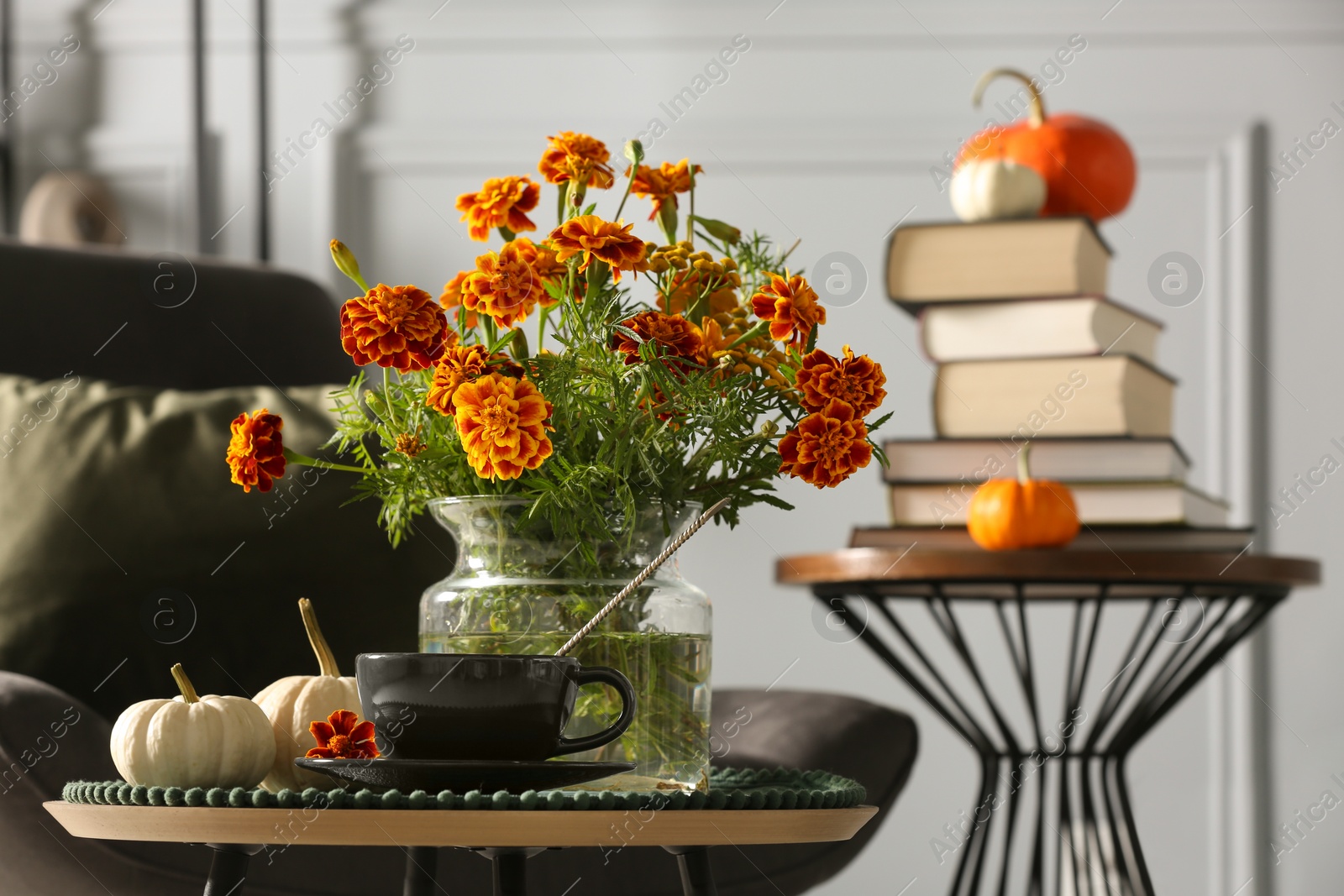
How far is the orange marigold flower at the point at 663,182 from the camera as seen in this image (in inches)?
30.1

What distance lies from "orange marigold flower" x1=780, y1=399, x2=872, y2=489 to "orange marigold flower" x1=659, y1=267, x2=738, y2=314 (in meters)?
0.11

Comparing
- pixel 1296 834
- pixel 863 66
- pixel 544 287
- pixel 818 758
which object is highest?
pixel 863 66

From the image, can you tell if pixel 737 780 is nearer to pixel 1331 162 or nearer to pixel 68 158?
pixel 1331 162

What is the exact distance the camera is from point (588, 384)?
0.70 meters

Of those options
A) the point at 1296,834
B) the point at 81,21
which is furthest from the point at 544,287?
the point at 81,21

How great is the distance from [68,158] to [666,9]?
1074 millimetres

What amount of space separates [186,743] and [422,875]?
0.28m

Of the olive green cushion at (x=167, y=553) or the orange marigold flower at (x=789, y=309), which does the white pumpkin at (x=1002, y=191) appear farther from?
the orange marigold flower at (x=789, y=309)

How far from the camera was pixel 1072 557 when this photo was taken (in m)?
1.17

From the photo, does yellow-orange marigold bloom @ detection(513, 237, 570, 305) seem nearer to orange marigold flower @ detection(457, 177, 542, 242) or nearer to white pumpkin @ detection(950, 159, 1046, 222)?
orange marigold flower @ detection(457, 177, 542, 242)

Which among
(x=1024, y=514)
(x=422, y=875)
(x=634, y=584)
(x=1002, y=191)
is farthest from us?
(x=1002, y=191)

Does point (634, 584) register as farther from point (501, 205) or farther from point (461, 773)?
point (501, 205)

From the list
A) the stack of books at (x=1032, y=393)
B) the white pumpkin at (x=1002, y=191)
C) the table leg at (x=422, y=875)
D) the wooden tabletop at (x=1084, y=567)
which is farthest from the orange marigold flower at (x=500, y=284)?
the white pumpkin at (x=1002, y=191)

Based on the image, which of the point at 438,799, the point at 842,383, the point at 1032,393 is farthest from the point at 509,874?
the point at 1032,393
